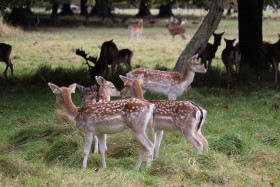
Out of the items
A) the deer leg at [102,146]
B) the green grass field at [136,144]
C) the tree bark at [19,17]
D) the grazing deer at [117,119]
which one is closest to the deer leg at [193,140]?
the green grass field at [136,144]

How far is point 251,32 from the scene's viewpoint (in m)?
13.3

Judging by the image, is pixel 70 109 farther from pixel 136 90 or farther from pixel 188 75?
pixel 188 75

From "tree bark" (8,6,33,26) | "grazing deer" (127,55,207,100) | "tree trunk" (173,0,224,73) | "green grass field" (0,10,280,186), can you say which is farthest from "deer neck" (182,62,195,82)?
"tree bark" (8,6,33,26)

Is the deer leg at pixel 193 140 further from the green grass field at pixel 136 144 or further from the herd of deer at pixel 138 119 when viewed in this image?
the green grass field at pixel 136 144

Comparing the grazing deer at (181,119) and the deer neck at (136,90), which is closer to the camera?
the grazing deer at (181,119)

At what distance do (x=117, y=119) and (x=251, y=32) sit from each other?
27.9 ft

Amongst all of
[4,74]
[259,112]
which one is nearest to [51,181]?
[259,112]

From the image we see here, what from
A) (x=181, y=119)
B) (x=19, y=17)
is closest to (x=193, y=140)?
(x=181, y=119)

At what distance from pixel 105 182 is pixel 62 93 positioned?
1810mm

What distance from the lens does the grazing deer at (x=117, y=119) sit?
5730mm

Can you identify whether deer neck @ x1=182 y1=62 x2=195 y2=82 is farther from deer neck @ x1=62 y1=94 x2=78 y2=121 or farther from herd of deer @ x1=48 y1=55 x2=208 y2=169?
deer neck @ x1=62 y1=94 x2=78 y2=121

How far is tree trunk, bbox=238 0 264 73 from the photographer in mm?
13195

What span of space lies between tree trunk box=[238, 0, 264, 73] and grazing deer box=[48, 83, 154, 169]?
26.0ft

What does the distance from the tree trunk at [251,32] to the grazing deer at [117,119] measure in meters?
7.94
